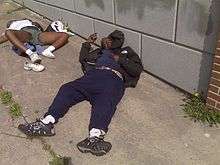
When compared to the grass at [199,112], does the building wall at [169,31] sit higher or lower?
higher

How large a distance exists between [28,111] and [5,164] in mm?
901

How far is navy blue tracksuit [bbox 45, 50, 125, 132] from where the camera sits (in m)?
3.53

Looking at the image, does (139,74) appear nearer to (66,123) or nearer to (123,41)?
(123,41)

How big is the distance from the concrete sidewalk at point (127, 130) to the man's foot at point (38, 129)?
7 centimetres

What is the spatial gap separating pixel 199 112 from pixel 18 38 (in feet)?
10.2

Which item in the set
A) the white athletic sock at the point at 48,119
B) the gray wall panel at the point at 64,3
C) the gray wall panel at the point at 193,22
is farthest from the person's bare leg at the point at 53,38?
the gray wall panel at the point at 193,22

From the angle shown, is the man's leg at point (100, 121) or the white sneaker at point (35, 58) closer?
the man's leg at point (100, 121)

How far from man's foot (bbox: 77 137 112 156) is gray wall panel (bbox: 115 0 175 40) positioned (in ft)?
5.13

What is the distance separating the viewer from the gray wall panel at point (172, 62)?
386cm

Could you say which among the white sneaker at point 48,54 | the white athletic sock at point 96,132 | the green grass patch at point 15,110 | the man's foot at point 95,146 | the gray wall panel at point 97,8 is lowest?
the white sneaker at point 48,54

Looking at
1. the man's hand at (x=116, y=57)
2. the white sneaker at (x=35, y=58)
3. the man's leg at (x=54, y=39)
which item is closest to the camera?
the man's hand at (x=116, y=57)

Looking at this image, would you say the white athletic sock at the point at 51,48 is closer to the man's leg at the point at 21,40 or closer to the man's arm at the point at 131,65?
the man's leg at the point at 21,40

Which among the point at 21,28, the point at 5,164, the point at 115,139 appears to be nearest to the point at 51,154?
the point at 5,164

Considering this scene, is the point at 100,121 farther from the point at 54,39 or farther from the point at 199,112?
the point at 54,39
